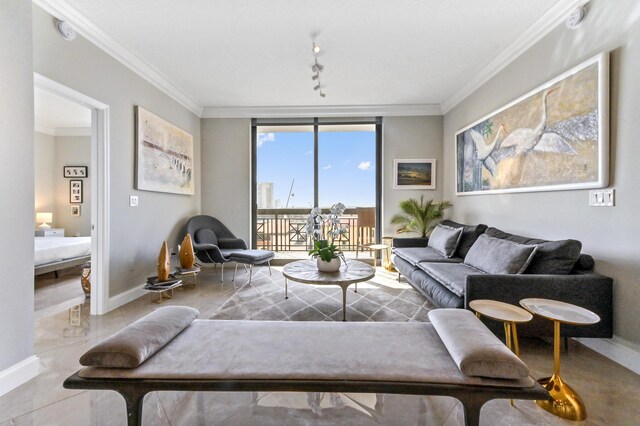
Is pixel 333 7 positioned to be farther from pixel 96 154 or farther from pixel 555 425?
pixel 555 425

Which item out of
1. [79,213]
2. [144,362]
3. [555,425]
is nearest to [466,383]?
[555,425]

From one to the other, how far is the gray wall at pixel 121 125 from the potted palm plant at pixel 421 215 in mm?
3679

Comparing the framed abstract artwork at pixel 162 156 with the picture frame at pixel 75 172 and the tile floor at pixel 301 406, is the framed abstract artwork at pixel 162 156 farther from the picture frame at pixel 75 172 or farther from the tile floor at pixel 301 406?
the picture frame at pixel 75 172

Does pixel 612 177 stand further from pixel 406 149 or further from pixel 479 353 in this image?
pixel 406 149

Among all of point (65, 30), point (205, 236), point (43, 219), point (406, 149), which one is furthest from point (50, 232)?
point (406, 149)

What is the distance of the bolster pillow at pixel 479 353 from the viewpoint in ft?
3.41

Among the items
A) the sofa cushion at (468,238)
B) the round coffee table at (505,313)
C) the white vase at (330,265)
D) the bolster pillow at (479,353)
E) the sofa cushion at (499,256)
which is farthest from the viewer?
the sofa cushion at (468,238)

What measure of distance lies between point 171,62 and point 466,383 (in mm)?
4016

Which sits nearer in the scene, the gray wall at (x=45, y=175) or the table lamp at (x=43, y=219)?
the table lamp at (x=43, y=219)

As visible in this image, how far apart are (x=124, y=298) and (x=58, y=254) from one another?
5.54ft

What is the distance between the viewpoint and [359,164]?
5.21 m

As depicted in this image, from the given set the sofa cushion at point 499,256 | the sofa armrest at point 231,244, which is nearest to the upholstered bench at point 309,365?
the sofa cushion at point 499,256

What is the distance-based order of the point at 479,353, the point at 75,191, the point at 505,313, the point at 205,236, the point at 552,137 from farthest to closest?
the point at 75,191
the point at 205,236
the point at 552,137
the point at 505,313
the point at 479,353

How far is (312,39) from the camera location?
8.89 feet
